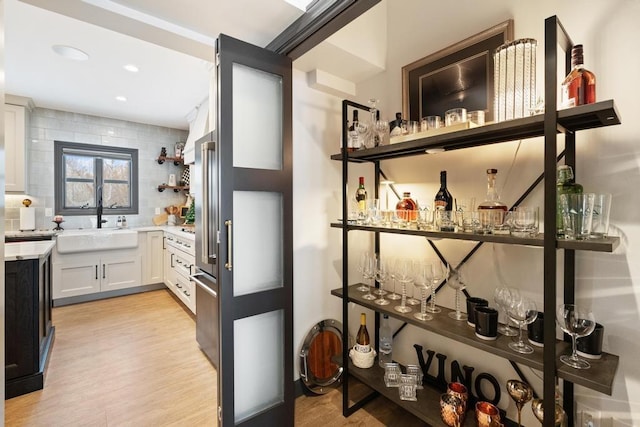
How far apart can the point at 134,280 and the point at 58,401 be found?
8.24 feet

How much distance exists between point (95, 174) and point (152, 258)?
158 cm

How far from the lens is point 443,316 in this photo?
1626 millimetres

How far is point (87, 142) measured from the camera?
4.30 meters

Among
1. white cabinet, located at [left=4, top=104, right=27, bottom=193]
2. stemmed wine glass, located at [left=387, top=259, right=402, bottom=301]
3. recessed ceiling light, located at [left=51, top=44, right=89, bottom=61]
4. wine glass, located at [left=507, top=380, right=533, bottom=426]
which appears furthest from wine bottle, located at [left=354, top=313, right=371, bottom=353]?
white cabinet, located at [left=4, top=104, right=27, bottom=193]

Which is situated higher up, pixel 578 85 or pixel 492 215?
pixel 578 85

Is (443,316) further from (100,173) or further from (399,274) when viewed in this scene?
(100,173)

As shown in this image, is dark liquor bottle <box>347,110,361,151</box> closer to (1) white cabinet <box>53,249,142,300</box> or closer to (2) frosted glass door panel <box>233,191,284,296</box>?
(2) frosted glass door panel <box>233,191,284,296</box>

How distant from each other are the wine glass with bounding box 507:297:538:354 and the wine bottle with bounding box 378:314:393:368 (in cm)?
81

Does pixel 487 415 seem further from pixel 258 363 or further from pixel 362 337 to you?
pixel 258 363

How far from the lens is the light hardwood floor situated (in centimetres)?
184

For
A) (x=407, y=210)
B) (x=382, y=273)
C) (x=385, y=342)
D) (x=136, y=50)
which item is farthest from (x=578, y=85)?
(x=136, y=50)

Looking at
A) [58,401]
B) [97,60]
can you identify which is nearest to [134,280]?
[58,401]

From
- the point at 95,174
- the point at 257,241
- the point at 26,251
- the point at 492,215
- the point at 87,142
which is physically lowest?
the point at 26,251

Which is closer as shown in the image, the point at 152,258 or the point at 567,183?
the point at 567,183
